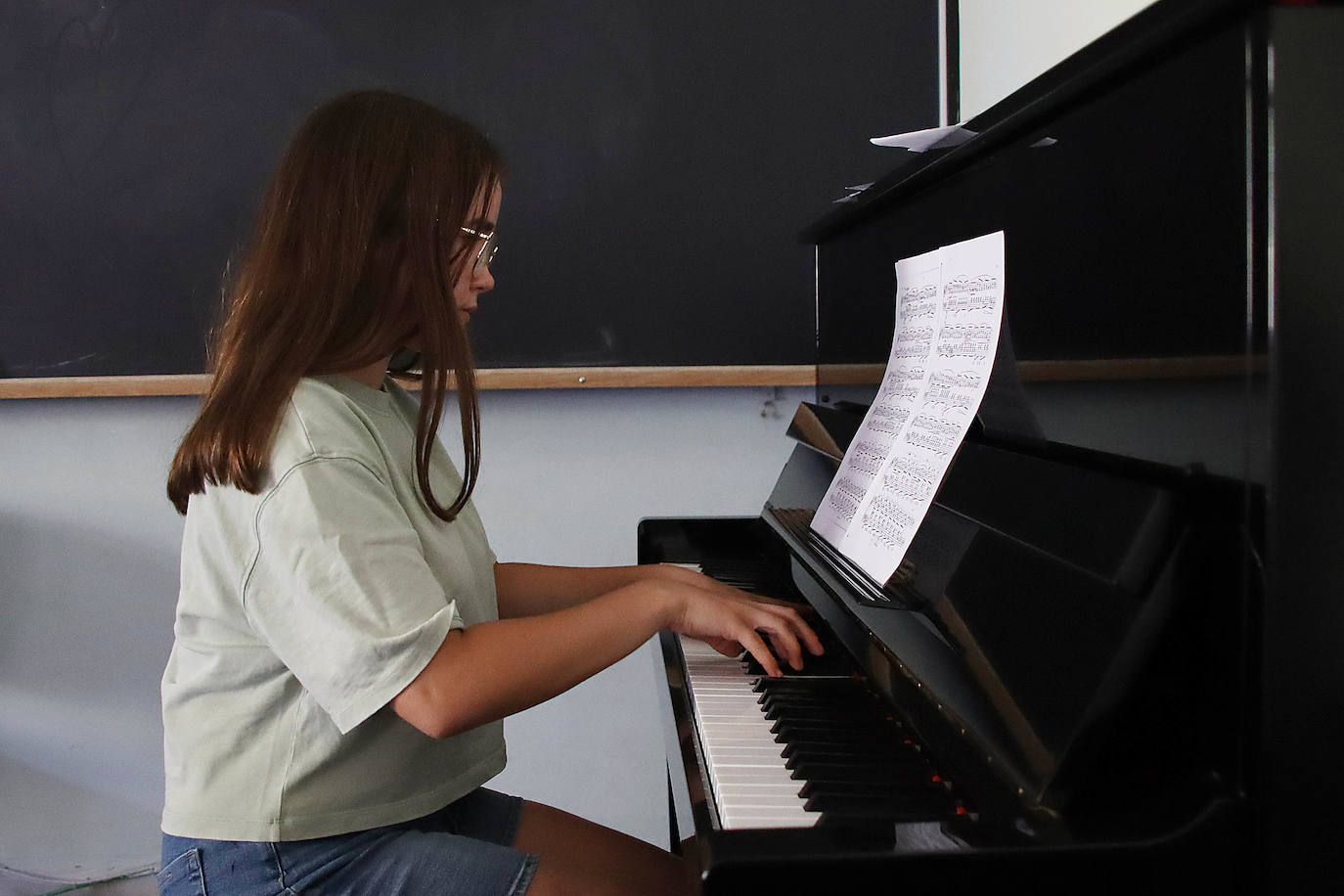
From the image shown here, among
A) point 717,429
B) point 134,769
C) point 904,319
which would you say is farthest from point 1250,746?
point 134,769

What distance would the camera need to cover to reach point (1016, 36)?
66.9 inches

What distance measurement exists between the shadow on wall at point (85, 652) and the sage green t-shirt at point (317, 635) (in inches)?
42.3

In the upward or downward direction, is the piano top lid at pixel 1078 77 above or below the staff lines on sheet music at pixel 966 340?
above

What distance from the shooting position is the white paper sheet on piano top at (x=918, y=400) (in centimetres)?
95

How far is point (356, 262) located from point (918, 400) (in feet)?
1.76

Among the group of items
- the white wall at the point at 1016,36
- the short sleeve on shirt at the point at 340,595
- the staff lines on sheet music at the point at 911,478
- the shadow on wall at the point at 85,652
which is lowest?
the shadow on wall at the point at 85,652

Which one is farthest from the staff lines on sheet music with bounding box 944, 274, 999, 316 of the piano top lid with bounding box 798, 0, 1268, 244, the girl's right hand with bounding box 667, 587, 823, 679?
the girl's right hand with bounding box 667, 587, 823, 679

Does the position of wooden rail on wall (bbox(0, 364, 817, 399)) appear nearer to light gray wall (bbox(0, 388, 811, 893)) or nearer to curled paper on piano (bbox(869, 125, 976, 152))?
light gray wall (bbox(0, 388, 811, 893))

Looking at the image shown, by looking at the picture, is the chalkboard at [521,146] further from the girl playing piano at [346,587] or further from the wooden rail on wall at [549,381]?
the girl playing piano at [346,587]

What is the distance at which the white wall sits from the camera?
4.81ft

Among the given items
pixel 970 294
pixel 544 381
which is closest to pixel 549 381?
pixel 544 381

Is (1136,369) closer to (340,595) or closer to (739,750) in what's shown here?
(739,750)

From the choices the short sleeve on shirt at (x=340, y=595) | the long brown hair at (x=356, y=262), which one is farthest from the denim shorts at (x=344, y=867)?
the long brown hair at (x=356, y=262)

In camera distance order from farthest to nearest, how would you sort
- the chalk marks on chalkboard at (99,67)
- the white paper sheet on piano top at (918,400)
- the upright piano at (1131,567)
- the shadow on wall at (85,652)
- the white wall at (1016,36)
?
1. the shadow on wall at (85,652)
2. the chalk marks on chalkboard at (99,67)
3. the white wall at (1016,36)
4. the white paper sheet on piano top at (918,400)
5. the upright piano at (1131,567)
